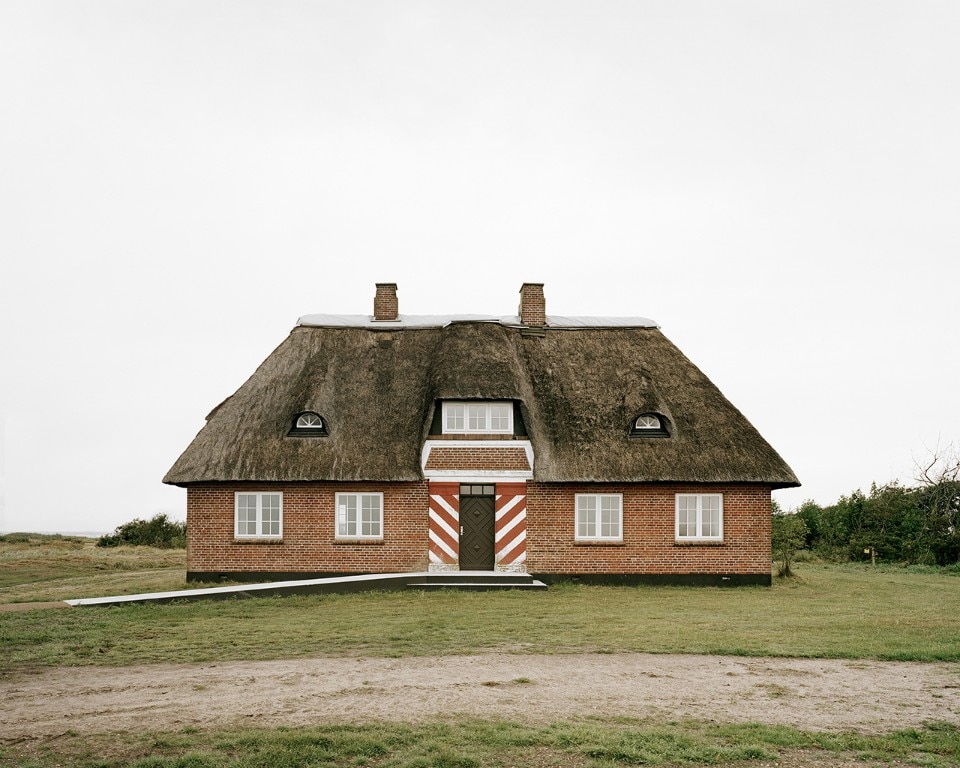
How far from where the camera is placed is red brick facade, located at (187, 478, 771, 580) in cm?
2205

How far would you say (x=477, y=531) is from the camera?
22.4m

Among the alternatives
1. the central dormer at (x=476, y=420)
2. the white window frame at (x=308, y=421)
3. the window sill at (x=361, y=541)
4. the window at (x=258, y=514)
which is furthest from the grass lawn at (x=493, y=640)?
the white window frame at (x=308, y=421)

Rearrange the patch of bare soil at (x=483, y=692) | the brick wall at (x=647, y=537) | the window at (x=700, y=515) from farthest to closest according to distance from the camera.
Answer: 1. the window at (x=700, y=515)
2. the brick wall at (x=647, y=537)
3. the patch of bare soil at (x=483, y=692)

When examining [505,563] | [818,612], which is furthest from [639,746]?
[505,563]

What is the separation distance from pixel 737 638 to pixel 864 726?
5.13m

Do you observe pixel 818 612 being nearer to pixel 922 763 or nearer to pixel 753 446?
pixel 753 446

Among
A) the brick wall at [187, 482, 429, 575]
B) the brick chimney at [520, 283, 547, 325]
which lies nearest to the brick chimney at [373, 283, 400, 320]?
the brick chimney at [520, 283, 547, 325]

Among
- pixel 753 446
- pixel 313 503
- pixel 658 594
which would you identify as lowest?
pixel 658 594

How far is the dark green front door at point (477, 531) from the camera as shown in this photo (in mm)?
22359

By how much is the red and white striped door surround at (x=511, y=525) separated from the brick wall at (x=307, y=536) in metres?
1.79

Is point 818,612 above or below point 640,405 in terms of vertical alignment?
below

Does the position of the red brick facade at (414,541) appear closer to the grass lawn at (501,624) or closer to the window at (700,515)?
the window at (700,515)

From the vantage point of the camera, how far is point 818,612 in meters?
17.2

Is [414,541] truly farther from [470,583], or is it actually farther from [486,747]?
[486,747]
